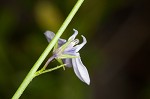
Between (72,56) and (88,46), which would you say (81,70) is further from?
(88,46)

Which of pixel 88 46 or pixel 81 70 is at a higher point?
pixel 81 70

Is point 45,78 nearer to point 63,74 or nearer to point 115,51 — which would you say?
point 63,74

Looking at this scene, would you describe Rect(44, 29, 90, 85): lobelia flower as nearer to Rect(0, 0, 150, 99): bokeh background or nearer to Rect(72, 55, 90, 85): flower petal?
Rect(72, 55, 90, 85): flower petal

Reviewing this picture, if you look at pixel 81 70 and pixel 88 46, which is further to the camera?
pixel 88 46

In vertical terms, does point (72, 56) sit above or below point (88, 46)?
above

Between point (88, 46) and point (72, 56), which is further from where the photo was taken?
point (88, 46)

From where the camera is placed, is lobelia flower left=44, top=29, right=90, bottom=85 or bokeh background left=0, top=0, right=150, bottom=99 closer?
lobelia flower left=44, top=29, right=90, bottom=85

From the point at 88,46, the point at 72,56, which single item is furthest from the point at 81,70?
the point at 88,46

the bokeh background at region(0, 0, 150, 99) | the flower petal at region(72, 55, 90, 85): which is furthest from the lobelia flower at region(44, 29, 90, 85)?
the bokeh background at region(0, 0, 150, 99)

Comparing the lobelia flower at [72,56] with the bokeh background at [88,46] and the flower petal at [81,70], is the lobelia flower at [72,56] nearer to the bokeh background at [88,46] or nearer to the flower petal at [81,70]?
the flower petal at [81,70]

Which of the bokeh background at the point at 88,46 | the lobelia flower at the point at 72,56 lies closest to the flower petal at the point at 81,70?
the lobelia flower at the point at 72,56
